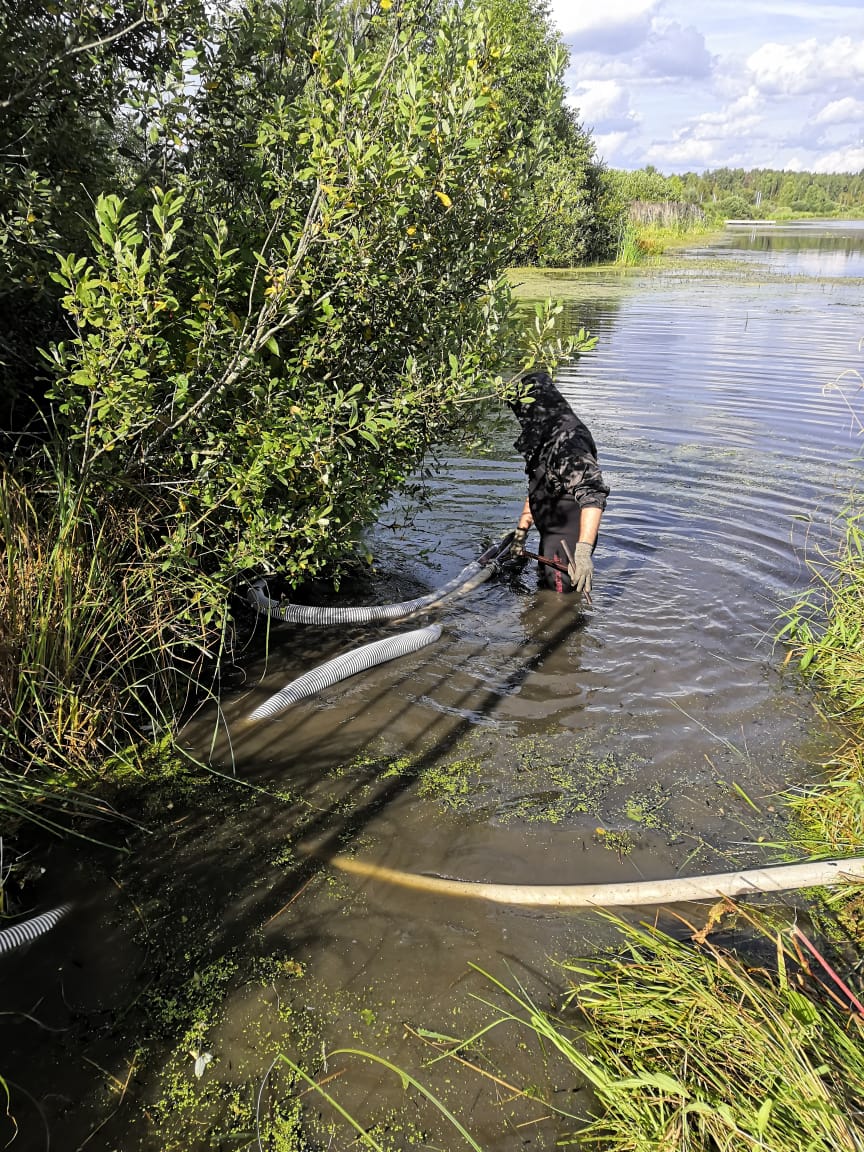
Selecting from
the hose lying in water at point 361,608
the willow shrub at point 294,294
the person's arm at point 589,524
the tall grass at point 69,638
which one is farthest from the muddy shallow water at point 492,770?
the willow shrub at point 294,294

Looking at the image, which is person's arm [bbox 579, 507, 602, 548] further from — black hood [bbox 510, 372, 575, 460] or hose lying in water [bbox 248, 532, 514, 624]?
hose lying in water [bbox 248, 532, 514, 624]

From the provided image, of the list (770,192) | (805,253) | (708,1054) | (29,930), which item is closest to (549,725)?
(708,1054)

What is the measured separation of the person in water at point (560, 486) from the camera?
19.7 ft

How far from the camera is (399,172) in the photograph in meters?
3.67

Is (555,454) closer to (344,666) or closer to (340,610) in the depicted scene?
(340,610)

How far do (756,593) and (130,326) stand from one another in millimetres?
5459

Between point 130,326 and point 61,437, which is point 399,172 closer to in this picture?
point 130,326

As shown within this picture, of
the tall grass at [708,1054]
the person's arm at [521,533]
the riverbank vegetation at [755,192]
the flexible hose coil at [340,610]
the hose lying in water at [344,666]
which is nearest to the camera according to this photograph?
the tall grass at [708,1054]

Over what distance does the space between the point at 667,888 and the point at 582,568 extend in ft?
11.0

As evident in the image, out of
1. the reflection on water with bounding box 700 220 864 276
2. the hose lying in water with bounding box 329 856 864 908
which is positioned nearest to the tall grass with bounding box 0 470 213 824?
the hose lying in water with bounding box 329 856 864 908

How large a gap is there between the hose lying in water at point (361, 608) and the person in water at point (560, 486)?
77cm

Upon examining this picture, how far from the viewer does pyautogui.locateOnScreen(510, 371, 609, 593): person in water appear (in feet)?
19.7

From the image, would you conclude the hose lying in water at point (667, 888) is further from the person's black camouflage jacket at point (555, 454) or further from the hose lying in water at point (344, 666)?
the person's black camouflage jacket at point (555, 454)

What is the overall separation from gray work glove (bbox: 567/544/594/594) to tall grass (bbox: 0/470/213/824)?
335 cm
